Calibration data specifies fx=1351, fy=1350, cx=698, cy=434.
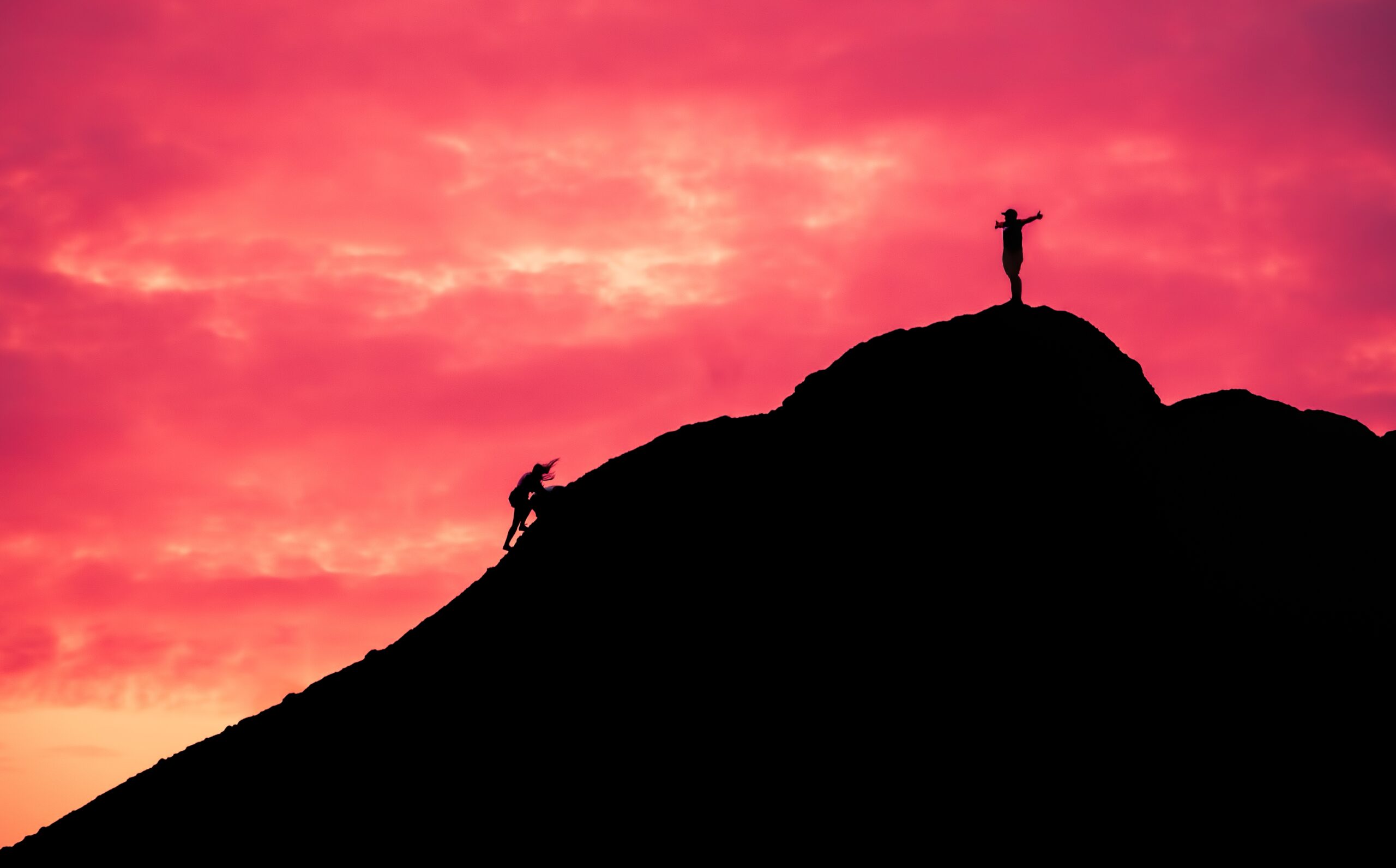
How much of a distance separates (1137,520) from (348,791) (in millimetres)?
19657

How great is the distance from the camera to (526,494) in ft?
128

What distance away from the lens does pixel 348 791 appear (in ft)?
106

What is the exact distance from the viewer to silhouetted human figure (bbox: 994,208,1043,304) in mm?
32031

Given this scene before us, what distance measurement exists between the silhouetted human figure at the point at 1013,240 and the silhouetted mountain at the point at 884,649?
154cm

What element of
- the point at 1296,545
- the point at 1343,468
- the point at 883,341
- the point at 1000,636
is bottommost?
the point at 1000,636

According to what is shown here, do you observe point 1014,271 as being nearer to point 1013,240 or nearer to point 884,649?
point 1013,240

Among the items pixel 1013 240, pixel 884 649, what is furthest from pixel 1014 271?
pixel 884 649

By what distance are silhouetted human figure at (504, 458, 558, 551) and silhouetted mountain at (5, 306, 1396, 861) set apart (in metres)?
0.80

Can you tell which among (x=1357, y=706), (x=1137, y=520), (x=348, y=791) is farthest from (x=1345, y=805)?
(x=348, y=791)

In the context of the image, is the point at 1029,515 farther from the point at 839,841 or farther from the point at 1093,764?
the point at 839,841

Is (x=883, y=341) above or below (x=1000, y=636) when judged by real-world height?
above

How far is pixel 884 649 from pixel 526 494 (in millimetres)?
13071

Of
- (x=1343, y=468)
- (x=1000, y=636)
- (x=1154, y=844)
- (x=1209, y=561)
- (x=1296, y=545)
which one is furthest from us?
(x=1343, y=468)

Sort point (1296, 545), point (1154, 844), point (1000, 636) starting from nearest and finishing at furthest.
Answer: point (1154, 844) < point (1000, 636) < point (1296, 545)
